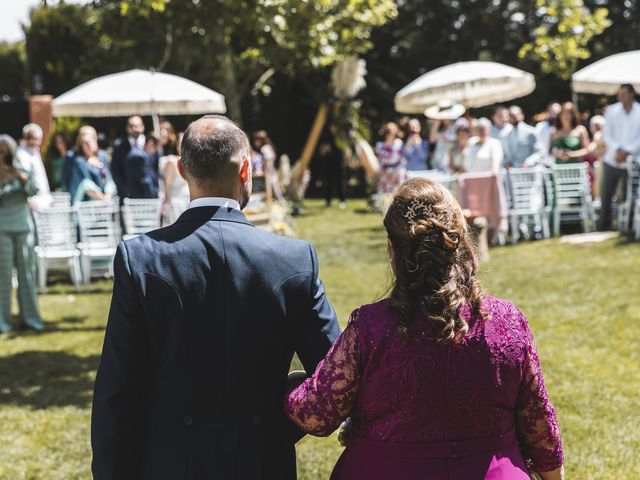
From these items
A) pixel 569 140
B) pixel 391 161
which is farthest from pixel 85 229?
pixel 391 161

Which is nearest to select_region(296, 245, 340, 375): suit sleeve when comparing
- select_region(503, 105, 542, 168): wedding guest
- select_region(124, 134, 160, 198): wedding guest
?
select_region(124, 134, 160, 198): wedding guest

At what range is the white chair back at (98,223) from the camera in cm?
1202

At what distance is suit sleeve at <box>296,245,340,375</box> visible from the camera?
289 cm

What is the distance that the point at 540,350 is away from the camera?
7.55 meters

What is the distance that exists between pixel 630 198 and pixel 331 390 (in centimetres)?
1125

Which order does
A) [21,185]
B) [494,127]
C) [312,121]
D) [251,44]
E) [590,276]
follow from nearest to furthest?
[21,185]
[590,276]
[494,127]
[251,44]
[312,121]

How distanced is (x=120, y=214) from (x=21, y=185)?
3695mm

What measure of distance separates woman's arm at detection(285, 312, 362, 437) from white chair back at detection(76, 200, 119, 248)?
9.72m

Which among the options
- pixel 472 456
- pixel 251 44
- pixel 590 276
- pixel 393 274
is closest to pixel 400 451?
pixel 472 456

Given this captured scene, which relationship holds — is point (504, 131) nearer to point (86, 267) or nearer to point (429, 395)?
point (86, 267)

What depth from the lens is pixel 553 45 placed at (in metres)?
23.1

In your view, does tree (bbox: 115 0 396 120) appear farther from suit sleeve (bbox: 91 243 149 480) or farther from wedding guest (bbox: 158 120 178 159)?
suit sleeve (bbox: 91 243 149 480)

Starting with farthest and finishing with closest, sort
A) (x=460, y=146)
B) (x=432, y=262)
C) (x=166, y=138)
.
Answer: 1. (x=460, y=146)
2. (x=166, y=138)
3. (x=432, y=262)

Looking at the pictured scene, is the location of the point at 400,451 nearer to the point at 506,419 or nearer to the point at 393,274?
the point at 506,419
